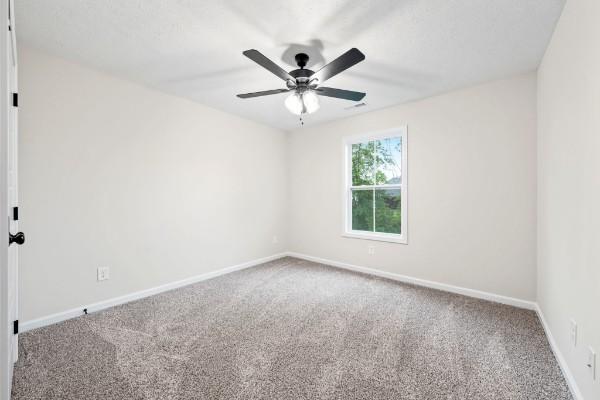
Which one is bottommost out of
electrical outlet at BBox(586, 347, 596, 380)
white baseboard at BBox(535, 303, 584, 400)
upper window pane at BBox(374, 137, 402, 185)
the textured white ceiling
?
white baseboard at BBox(535, 303, 584, 400)

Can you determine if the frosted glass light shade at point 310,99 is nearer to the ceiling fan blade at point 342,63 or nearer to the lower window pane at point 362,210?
the ceiling fan blade at point 342,63

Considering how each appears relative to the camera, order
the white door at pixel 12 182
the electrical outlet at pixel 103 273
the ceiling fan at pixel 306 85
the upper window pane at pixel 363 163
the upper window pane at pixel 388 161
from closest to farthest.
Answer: the white door at pixel 12 182 < the ceiling fan at pixel 306 85 < the electrical outlet at pixel 103 273 < the upper window pane at pixel 388 161 < the upper window pane at pixel 363 163

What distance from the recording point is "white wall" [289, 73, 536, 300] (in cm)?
268

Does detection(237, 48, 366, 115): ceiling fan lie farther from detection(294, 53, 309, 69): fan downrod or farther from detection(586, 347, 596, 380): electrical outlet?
detection(586, 347, 596, 380): electrical outlet

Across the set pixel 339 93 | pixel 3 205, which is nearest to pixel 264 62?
pixel 339 93

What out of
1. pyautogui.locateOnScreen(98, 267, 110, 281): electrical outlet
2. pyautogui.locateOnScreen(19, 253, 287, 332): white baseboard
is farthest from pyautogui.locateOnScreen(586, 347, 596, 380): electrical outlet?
pyautogui.locateOnScreen(98, 267, 110, 281): electrical outlet

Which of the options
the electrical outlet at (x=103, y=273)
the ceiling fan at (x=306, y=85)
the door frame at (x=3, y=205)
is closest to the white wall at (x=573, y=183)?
the ceiling fan at (x=306, y=85)

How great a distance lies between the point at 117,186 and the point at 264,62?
6.79ft

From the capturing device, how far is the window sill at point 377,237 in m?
3.56

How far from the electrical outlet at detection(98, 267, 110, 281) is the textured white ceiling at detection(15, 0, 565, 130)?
1.99m

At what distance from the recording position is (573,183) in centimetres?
157

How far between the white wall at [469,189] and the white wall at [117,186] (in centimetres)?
205

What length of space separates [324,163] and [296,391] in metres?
3.36

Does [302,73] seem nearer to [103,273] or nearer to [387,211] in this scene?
[387,211]
